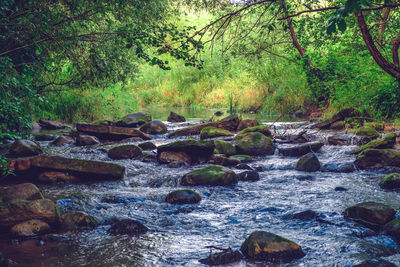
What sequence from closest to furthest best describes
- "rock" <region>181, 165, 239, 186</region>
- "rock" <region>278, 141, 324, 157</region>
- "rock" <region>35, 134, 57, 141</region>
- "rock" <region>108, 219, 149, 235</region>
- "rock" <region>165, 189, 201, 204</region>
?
"rock" <region>108, 219, 149, 235</region> → "rock" <region>165, 189, 201, 204</region> → "rock" <region>181, 165, 239, 186</region> → "rock" <region>278, 141, 324, 157</region> → "rock" <region>35, 134, 57, 141</region>

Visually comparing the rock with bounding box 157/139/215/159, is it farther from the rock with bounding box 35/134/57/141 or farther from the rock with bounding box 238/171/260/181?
the rock with bounding box 35/134/57/141

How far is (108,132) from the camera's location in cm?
1021

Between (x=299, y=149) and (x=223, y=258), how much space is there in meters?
5.36

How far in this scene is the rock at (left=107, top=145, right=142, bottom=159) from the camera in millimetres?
7941

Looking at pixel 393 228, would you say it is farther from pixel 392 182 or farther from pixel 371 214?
pixel 392 182

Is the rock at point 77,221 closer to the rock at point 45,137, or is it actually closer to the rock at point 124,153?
the rock at point 124,153

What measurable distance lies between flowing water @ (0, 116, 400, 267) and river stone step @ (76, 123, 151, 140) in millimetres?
3714

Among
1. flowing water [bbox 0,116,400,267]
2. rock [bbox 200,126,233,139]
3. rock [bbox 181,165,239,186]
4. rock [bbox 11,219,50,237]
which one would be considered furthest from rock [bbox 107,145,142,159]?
rock [bbox 11,219,50,237]

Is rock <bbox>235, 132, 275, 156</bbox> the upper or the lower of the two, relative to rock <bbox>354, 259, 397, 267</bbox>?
upper

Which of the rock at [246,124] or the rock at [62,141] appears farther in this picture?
the rock at [246,124]

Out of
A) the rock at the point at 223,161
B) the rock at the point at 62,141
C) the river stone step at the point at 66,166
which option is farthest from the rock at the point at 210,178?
the rock at the point at 62,141

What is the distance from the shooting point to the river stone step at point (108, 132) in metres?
10.1

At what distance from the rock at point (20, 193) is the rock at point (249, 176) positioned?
313 centimetres

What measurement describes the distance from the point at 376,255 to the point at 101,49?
5.60 metres
